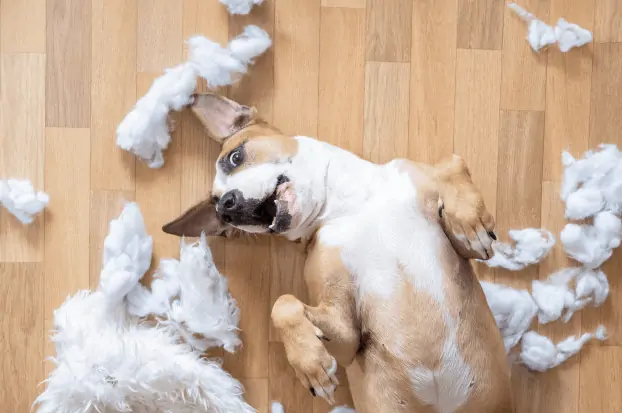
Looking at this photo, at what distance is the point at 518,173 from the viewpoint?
1963 millimetres

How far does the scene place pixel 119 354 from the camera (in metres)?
1.79

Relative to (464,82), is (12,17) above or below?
above

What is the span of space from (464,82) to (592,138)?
43cm

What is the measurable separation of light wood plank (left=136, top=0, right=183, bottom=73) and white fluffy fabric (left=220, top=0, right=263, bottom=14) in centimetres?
14

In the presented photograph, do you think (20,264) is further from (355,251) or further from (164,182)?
(355,251)

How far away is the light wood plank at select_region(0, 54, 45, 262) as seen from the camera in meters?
1.87

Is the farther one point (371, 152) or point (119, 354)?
point (371, 152)

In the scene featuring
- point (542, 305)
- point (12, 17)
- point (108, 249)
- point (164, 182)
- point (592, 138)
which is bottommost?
point (542, 305)

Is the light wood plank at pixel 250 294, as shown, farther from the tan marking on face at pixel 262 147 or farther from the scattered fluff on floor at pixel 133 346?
the tan marking on face at pixel 262 147

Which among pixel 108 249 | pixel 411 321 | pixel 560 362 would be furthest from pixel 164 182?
pixel 560 362

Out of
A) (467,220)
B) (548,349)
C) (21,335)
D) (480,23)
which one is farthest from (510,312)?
(21,335)

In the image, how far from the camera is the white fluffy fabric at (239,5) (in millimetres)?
1860

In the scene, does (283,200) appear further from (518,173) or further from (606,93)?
(606,93)

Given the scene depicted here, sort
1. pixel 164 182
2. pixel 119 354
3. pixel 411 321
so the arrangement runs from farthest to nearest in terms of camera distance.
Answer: pixel 164 182 < pixel 119 354 < pixel 411 321
